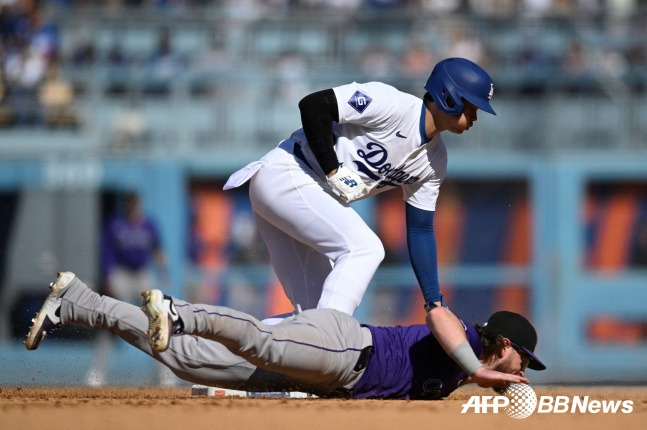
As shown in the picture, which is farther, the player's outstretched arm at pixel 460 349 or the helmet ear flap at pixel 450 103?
the helmet ear flap at pixel 450 103

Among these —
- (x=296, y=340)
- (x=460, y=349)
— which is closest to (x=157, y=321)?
(x=296, y=340)

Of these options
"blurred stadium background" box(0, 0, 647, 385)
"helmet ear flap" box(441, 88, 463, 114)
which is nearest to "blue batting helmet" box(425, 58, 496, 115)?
"helmet ear flap" box(441, 88, 463, 114)

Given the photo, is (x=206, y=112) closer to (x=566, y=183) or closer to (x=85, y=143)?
(x=85, y=143)

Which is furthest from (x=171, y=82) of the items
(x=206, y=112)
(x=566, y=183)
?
(x=566, y=183)

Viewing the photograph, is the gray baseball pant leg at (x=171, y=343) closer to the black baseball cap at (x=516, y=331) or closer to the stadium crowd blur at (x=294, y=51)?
the black baseball cap at (x=516, y=331)

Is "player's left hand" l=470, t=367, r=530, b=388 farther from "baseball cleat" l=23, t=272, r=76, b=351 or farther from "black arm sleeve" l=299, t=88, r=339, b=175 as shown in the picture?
"baseball cleat" l=23, t=272, r=76, b=351

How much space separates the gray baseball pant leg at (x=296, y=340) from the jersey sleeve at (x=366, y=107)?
1.13 m

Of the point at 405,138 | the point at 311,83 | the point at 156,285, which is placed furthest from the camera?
the point at 311,83

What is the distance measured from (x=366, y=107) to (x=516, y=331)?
144 centimetres

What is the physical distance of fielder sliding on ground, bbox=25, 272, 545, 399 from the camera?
4609mm

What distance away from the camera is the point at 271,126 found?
1312cm

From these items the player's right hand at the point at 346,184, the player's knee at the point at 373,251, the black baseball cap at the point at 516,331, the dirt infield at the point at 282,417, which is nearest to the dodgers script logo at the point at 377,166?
the player's right hand at the point at 346,184

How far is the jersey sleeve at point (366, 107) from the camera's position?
217 inches

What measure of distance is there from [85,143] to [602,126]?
6.70m
